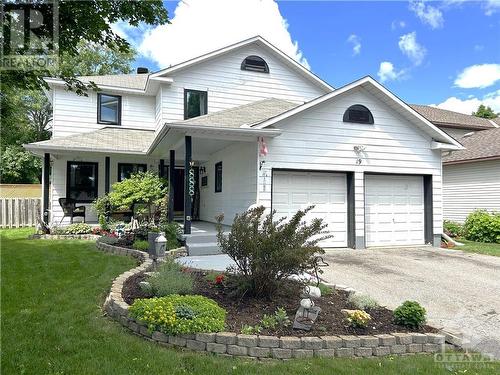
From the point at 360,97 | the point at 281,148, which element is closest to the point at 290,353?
the point at 281,148

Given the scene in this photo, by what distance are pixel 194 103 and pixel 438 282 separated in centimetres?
1115

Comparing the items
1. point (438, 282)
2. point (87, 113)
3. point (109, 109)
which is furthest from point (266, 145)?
point (87, 113)

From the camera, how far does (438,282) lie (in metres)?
7.16

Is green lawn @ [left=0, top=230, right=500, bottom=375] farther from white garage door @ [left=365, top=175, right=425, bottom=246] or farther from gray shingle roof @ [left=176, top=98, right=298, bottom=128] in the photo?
white garage door @ [left=365, top=175, right=425, bottom=246]

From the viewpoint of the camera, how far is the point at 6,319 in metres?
4.55

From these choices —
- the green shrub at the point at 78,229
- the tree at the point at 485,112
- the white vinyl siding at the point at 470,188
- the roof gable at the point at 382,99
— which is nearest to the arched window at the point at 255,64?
the roof gable at the point at 382,99

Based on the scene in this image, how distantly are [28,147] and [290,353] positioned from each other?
492 inches

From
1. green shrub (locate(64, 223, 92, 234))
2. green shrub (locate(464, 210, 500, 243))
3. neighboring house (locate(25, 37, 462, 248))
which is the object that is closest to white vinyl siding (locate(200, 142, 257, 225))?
neighboring house (locate(25, 37, 462, 248))

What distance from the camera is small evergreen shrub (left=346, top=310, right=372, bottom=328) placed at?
427 cm

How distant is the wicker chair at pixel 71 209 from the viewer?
13.8 meters

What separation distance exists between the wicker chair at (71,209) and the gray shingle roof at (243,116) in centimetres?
648

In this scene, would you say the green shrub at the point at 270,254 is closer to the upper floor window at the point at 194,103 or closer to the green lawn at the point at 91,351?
the green lawn at the point at 91,351

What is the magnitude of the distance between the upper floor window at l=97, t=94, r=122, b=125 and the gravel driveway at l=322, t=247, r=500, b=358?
1126 cm

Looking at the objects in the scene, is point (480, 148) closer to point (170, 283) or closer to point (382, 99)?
point (382, 99)
